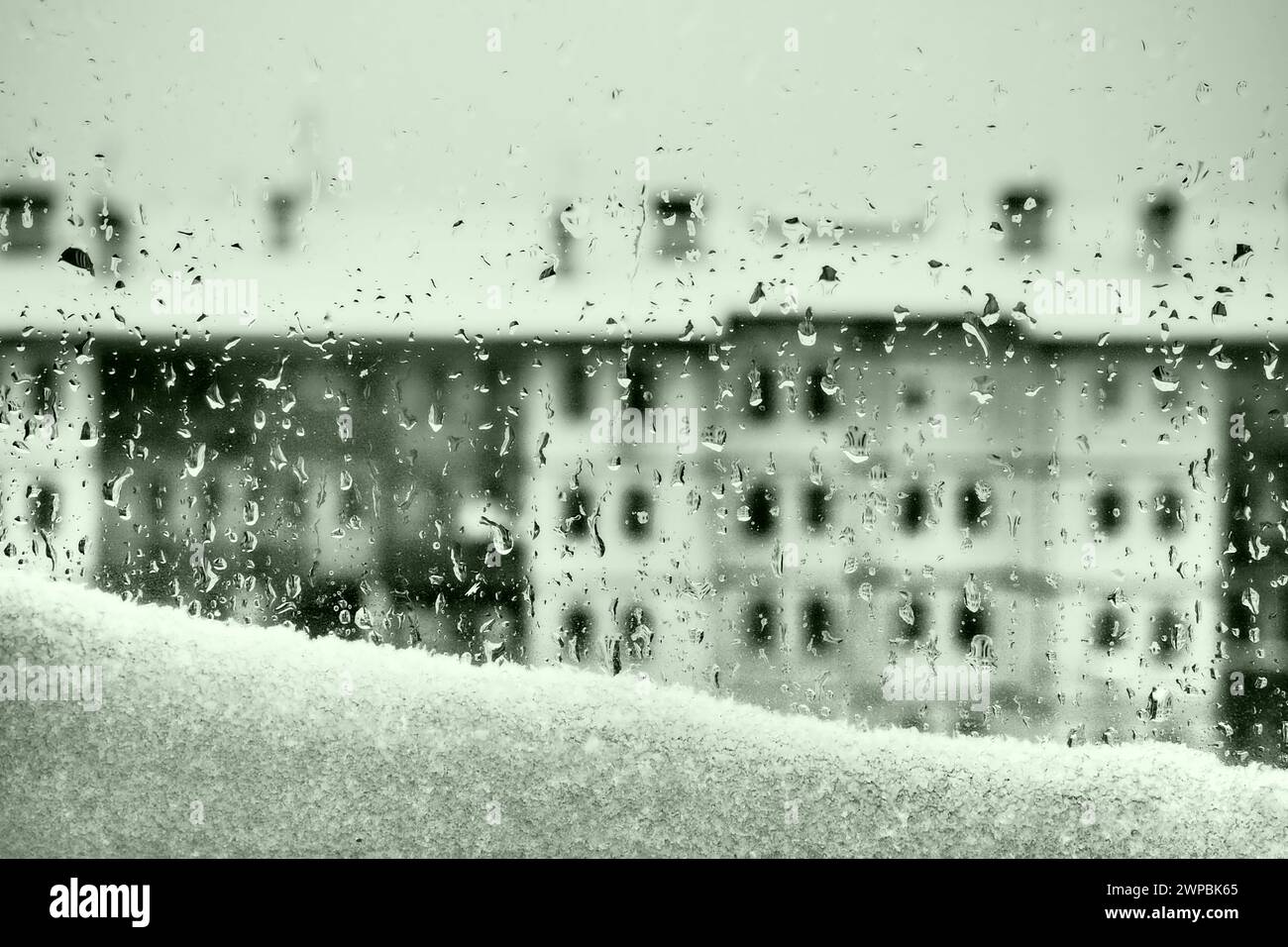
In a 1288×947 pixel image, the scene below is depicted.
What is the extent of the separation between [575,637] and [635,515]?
19 centimetres

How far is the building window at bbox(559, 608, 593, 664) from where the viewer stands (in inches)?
48.4

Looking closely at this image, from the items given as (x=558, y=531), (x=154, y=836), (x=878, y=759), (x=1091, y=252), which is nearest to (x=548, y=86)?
(x=558, y=531)

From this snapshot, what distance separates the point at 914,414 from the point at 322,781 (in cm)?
97

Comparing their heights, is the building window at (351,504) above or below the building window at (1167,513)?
above

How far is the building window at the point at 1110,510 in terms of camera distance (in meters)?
1.21

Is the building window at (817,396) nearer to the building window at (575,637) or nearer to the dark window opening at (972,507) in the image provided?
the dark window opening at (972,507)

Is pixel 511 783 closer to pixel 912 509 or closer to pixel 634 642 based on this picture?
pixel 634 642

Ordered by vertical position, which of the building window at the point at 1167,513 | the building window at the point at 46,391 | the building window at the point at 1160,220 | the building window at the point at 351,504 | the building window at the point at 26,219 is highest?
the building window at the point at 26,219

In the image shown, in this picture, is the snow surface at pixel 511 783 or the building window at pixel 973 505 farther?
the building window at pixel 973 505

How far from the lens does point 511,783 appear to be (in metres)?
1.13

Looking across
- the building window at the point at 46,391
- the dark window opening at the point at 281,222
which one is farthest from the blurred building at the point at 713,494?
the dark window opening at the point at 281,222

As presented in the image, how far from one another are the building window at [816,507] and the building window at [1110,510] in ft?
1.25

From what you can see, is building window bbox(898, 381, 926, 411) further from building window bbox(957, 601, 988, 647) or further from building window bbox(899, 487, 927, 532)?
building window bbox(957, 601, 988, 647)
